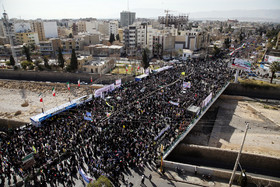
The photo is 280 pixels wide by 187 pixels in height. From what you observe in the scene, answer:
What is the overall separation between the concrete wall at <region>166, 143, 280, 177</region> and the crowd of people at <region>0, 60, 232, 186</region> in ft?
8.01

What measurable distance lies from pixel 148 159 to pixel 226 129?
15654 millimetres

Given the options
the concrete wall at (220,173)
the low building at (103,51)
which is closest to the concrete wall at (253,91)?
the concrete wall at (220,173)

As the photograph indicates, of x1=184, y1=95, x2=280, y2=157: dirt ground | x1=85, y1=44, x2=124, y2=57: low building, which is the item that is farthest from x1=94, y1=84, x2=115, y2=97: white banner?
x1=85, y1=44, x2=124, y2=57: low building

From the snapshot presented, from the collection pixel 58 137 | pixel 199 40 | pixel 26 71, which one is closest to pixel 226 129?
pixel 58 137

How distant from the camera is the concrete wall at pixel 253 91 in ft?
122

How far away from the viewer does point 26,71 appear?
161 ft

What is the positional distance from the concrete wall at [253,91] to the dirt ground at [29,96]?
29.1 meters

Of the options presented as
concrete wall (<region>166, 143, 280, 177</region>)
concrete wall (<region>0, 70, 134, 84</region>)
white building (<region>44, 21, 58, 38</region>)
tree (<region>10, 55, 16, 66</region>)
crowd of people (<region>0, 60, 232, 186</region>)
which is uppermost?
white building (<region>44, 21, 58, 38</region>)

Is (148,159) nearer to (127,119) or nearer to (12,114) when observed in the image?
(127,119)

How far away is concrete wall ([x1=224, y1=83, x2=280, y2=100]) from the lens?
3719 cm

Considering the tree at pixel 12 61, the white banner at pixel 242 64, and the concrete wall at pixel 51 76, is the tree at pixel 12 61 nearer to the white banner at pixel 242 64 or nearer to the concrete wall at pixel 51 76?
the concrete wall at pixel 51 76

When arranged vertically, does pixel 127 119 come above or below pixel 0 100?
above

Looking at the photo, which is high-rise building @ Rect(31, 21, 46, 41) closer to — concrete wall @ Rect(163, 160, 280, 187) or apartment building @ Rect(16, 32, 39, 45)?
apartment building @ Rect(16, 32, 39, 45)

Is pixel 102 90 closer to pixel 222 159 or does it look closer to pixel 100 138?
pixel 100 138
